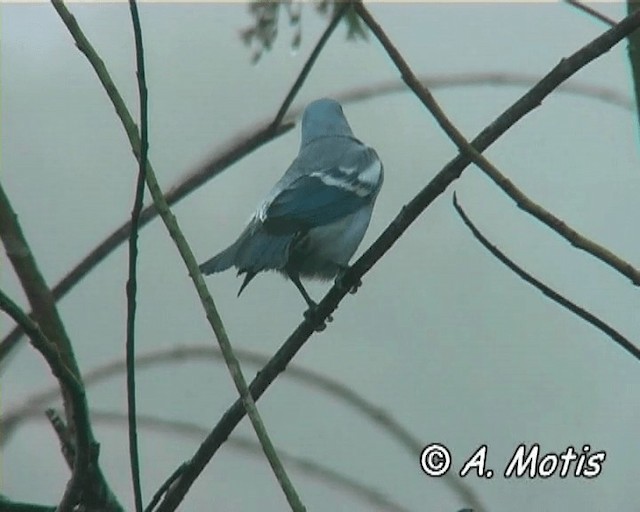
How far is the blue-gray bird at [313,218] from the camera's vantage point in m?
1.05

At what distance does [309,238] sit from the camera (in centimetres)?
121

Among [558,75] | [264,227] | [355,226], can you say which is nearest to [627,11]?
[558,75]

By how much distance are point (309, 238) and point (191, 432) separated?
0.51m

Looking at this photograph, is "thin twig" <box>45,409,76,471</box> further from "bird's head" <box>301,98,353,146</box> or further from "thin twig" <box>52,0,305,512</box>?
"bird's head" <box>301,98,353,146</box>

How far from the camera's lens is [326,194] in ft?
4.22

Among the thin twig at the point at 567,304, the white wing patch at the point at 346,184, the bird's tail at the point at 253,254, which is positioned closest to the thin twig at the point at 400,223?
the thin twig at the point at 567,304

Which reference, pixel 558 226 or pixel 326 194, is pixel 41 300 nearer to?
pixel 558 226

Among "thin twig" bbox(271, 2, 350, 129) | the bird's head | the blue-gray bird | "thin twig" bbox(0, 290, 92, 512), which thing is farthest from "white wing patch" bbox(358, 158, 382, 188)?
"thin twig" bbox(0, 290, 92, 512)

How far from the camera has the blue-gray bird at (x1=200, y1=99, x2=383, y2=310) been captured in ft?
3.46

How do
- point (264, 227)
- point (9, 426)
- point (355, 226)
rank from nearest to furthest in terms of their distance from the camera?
point (9, 426) < point (264, 227) < point (355, 226)

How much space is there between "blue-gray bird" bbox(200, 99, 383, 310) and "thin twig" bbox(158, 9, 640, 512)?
0.39 meters

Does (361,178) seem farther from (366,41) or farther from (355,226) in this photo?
(366,41)

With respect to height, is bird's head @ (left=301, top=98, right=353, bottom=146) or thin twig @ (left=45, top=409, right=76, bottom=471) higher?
bird's head @ (left=301, top=98, right=353, bottom=146)

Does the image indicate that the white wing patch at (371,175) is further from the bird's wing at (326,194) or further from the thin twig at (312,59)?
the thin twig at (312,59)
